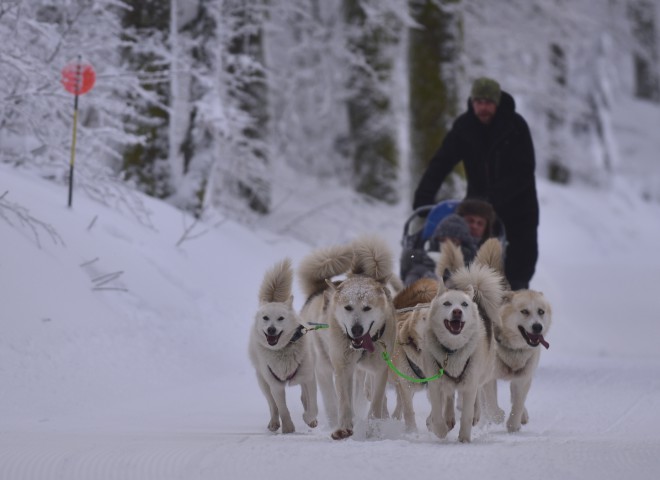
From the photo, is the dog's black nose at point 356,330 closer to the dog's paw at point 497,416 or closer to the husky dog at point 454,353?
the husky dog at point 454,353

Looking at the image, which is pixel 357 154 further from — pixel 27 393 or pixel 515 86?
pixel 27 393

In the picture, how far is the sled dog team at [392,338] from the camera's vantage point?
5633 millimetres

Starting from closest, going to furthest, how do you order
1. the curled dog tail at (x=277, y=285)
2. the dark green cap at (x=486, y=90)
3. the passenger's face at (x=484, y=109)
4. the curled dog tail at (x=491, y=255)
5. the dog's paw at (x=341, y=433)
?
the dog's paw at (x=341, y=433) < the curled dog tail at (x=277, y=285) < the curled dog tail at (x=491, y=255) < the dark green cap at (x=486, y=90) < the passenger's face at (x=484, y=109)

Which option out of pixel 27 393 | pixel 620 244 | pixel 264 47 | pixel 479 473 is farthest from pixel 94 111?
pixel 620 244

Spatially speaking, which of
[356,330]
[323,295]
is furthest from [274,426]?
[356,330]

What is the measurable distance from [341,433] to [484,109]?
391 cm

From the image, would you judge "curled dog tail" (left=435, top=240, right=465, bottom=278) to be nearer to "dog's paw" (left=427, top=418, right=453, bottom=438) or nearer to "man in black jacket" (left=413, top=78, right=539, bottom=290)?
"dog's paw" (left=427, top=418, right=453, bottom=438)

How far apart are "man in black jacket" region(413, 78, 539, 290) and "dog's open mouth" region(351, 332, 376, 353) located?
2.99 metres

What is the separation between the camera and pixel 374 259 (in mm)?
6176

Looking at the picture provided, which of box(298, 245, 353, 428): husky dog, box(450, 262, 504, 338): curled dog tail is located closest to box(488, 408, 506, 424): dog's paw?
box(450, 262, 504, 338): curled dog tail

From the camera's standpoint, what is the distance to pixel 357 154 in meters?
18.7

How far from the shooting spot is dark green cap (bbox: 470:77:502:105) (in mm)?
8289

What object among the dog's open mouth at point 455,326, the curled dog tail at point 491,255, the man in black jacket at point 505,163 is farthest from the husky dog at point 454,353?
the man in black jacket at point 505,163

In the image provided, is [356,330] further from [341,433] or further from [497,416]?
[497,416]
